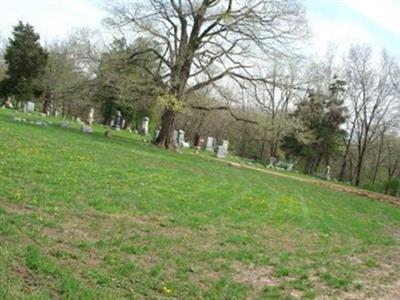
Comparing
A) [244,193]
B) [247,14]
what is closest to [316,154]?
[247,14]

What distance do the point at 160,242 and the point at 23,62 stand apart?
47008mm

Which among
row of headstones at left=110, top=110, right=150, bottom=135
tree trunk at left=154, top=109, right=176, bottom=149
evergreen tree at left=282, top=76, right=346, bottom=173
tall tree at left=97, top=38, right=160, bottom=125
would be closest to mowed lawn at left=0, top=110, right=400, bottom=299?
tall tree at left=97, top=38, right=160, bottom=125

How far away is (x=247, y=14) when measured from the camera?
96.5 ft

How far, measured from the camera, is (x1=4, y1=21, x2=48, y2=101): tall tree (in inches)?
1993

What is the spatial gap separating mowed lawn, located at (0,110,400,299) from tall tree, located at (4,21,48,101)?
3777cm

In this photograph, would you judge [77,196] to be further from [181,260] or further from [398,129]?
[398,129]

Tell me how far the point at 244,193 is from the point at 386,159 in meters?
55.4

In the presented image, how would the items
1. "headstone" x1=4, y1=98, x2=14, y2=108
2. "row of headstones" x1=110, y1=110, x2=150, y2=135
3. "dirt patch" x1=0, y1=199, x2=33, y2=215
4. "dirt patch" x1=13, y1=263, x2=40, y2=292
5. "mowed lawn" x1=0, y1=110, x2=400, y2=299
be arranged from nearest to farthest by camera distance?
"dirt patch" x1=13, y1=263, x2=40, y2=292 < "mowed lawn" x1=0, y1=110, x2=400, y2=299 < "dirt patch" x1=0, y1=199, x2=33, y2=215 < "row of headstones" x1=110, y1=110, x2=150, y2=135 < "headstone" x1=4, y1=98, x2=14, y2=108

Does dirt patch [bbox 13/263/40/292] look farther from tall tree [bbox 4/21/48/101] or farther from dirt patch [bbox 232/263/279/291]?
tall tree [bbox 4/21/48/101]

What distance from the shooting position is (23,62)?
51125 millimetres

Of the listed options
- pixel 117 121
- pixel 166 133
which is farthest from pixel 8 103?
pixel 166 133

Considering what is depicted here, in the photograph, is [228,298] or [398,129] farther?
[398,129]

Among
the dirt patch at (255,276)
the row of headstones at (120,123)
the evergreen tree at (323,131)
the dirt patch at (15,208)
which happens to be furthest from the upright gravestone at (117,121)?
the dirt patch at (255,276)

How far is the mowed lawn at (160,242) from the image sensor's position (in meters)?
5.95
